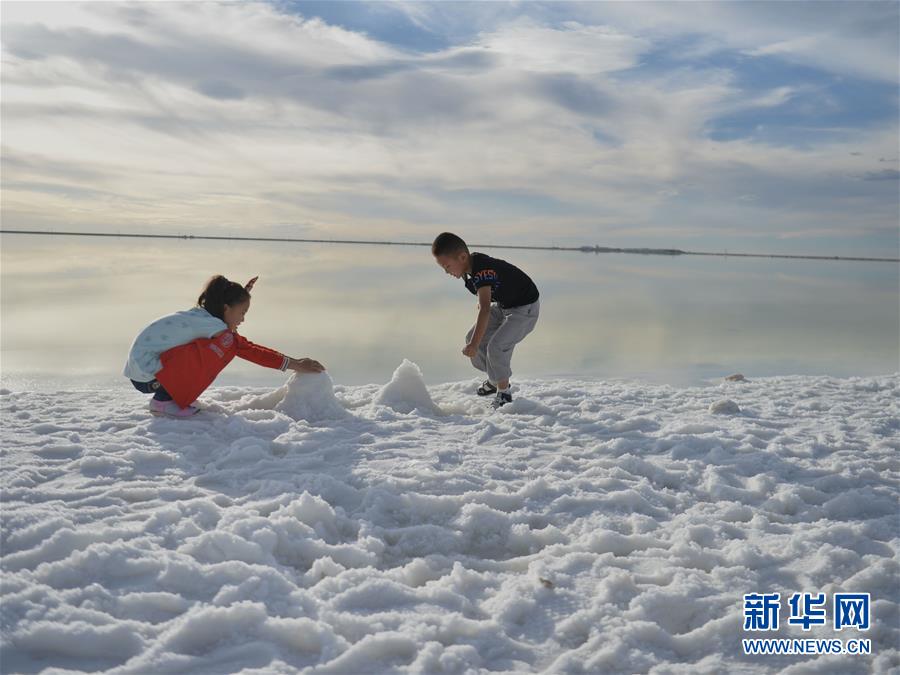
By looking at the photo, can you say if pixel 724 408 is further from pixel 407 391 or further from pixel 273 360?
pixel 273 360

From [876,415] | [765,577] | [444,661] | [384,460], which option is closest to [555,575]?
[444,661]

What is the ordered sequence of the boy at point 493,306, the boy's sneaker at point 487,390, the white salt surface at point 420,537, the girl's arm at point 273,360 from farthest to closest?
1. the boy's sneaker at point 487,390
2. the boy at point 493,306
3. the girl's arm at point 273,360
4. the white salt surface at point 420,537

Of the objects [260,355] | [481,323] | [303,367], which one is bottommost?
[303,367]

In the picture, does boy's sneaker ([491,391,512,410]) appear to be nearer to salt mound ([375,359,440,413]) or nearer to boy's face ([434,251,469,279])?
salt mound ([375,359,440,413])

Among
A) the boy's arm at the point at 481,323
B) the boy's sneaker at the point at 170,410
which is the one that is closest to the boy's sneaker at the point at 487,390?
the boy's arm at the point at 481,323

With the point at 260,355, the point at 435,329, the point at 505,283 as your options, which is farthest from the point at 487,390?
the point at 435,329

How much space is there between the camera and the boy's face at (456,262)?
21.7 feet

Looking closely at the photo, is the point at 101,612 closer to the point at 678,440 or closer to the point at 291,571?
the point at 291,571

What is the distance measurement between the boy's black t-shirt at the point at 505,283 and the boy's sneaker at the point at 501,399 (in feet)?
3.03

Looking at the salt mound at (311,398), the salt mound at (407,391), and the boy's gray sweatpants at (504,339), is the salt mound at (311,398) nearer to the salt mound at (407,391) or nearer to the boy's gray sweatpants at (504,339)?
the salt mound at (407,391)

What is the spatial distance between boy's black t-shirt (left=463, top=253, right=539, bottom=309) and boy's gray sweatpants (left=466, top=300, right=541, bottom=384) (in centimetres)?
8

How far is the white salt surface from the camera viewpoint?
2.77 meters

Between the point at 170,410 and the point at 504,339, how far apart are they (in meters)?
3.21

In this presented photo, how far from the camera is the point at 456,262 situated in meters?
6.64
